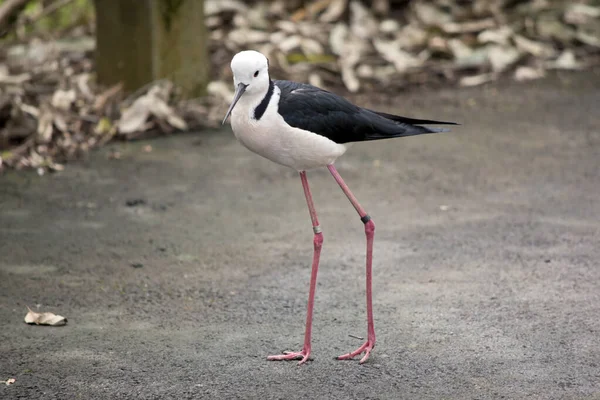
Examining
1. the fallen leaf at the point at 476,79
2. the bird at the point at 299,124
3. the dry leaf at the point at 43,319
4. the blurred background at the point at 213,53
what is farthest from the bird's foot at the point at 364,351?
the fallen leaf at the point at 476,79

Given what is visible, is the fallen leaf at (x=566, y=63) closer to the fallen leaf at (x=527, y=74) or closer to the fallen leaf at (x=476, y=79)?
the fallen leaf at (x=527, y=74)

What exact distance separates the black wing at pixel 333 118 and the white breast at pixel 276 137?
0.04 meters

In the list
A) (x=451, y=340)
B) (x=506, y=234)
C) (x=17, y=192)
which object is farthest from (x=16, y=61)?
(x=451, y=340)

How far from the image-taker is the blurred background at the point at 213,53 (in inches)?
273

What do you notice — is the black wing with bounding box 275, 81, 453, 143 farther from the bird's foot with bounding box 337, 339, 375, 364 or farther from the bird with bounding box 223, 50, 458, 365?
the bird's foot with bounding box 337, 339, 375, 364

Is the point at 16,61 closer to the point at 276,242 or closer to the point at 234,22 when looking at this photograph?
the point at 234,22

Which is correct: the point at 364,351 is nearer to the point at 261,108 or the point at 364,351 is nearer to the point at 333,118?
the point at 333,118

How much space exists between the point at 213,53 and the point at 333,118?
4.96 m

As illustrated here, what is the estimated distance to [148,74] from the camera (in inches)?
285

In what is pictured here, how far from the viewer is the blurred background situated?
6938 mm

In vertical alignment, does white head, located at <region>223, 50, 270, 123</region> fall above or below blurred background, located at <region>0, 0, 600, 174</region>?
above

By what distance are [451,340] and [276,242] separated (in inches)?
57.8

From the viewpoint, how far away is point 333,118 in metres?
3.83

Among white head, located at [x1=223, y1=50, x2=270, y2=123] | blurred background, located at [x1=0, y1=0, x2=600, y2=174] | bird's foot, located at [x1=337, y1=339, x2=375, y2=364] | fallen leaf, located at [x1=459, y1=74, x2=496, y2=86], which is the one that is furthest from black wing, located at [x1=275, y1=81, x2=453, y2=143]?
fallen leaf, located at [x1=459, y1=74, x2=496, y2=86]
